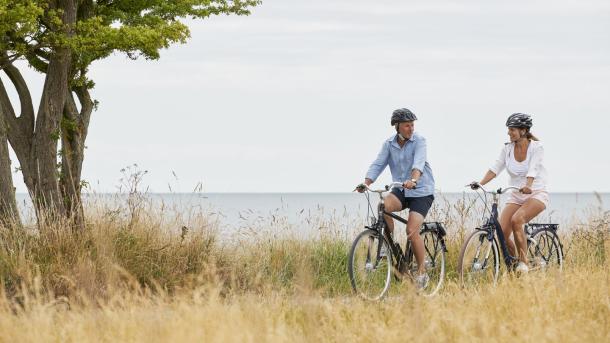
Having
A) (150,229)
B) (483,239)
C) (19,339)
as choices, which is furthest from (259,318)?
(150,229)

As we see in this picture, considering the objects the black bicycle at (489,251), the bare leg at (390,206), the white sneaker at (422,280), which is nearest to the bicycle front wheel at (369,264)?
the bare leg at (390,206)

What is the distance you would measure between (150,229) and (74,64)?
13.6 ft

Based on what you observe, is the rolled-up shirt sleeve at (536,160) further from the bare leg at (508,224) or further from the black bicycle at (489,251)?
the bare leg at (508,224)

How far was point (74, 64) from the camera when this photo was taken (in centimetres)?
1477

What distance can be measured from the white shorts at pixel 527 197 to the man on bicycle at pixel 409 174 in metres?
1.18

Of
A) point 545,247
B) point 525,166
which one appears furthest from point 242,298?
point 545,247

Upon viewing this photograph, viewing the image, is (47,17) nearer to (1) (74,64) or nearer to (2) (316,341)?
(1) (74,64)

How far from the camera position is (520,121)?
10938mm

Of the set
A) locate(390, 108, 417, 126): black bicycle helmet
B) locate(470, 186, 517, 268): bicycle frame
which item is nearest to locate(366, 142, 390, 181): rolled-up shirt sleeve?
locate(390, 108, 417, 126): black bicycle helmet

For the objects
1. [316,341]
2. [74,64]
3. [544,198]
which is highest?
[74,64]

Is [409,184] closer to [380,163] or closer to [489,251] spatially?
[380,163]

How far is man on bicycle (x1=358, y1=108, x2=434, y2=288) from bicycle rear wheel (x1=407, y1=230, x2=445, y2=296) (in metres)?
0.18

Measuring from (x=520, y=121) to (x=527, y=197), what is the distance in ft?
3.15

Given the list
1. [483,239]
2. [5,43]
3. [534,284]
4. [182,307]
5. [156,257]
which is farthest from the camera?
[5,43]
